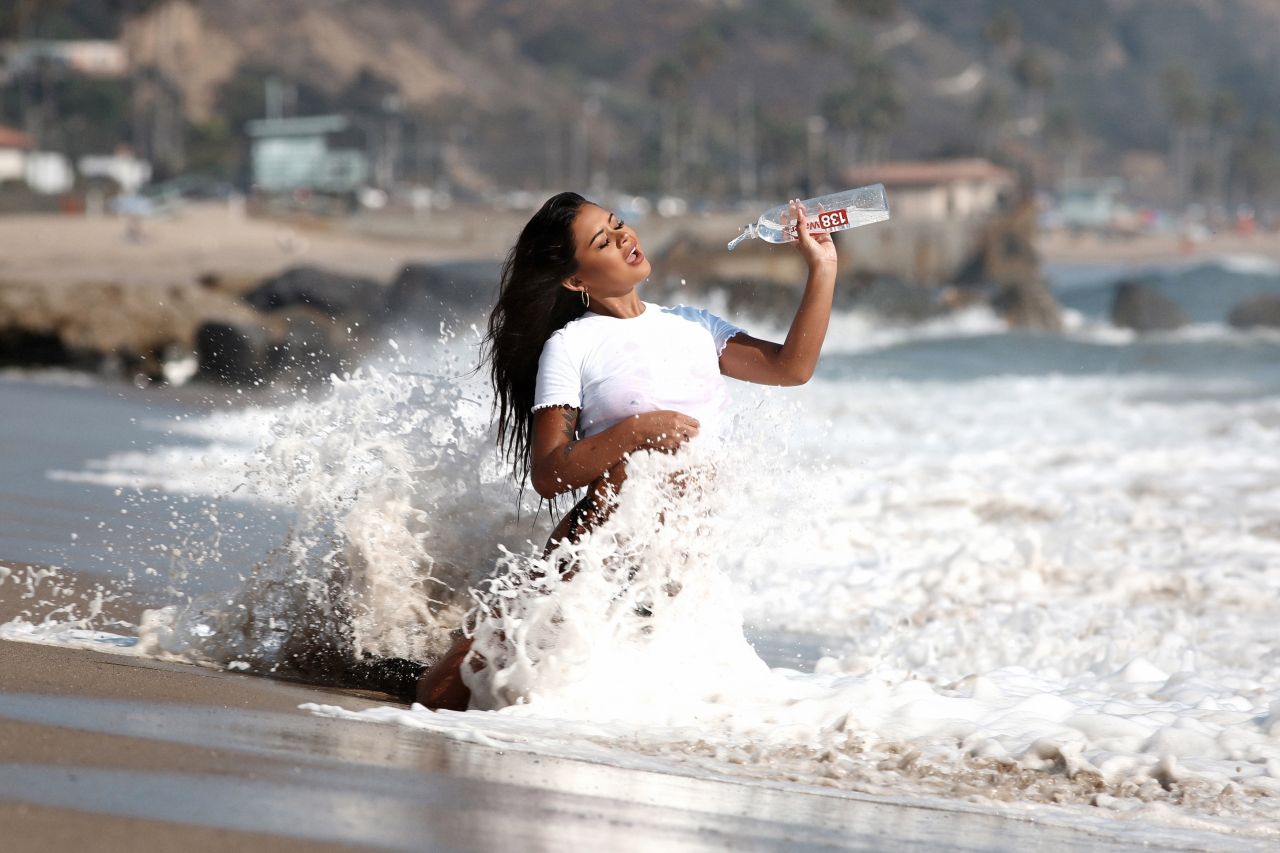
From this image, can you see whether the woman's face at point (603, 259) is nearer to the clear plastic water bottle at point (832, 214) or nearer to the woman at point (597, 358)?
the woman at point (597, 358)

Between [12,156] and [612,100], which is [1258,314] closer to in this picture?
[12,156]

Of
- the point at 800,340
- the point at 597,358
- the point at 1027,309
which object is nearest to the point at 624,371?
the point at 597,358

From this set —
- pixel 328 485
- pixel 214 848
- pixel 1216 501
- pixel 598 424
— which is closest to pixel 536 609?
pixel 598 424

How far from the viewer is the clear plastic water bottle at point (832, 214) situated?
4.41 m

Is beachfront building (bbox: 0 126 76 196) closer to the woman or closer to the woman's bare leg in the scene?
the woman

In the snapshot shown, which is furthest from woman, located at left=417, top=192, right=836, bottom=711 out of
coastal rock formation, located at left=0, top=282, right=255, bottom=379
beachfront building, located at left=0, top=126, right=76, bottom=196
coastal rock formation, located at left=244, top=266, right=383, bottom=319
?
beachfront building, located at left=0, top=126, right=76, bottom=196

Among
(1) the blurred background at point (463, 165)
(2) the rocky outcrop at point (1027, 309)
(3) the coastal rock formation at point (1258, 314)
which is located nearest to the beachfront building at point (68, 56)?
(1) the blurred background at point (463, 165)

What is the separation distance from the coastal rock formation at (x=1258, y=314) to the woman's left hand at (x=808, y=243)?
→ 48912 millimetres

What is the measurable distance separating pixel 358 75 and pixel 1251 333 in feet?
350

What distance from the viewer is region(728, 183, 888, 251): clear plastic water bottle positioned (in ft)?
14.5

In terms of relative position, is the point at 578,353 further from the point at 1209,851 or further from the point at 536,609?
the point at 1209,851

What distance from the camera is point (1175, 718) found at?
4.49 m

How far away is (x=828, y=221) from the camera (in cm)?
440

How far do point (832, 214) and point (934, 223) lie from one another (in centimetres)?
6032
